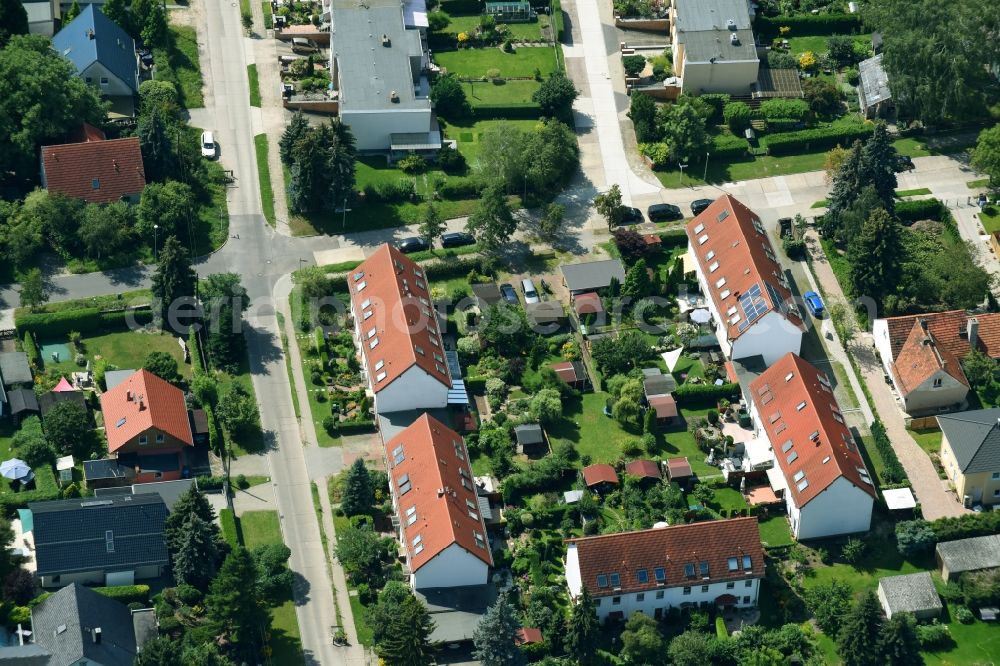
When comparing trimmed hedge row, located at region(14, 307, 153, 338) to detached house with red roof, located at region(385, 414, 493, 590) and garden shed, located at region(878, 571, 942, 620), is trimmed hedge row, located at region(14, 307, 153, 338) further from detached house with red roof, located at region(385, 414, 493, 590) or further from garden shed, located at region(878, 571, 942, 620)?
garden shed, located at region(878, 571, 942, 620)

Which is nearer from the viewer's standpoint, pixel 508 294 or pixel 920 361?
pixel 920 361

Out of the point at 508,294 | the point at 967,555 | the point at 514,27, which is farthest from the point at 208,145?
the point at 967,555

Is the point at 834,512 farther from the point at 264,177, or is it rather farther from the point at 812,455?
the point at 264,177

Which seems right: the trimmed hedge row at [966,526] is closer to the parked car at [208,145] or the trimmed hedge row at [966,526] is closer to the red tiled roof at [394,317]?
the red tiled roof at [394,317]

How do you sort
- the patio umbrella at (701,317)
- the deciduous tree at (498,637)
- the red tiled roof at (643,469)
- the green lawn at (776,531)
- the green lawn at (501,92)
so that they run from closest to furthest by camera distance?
the deciduous tree at (498,637) < the green lawn at (776,531) < the red tiled roof at (643,469) < the patio umbrella at (701,317) < the green lawn at (501,92)

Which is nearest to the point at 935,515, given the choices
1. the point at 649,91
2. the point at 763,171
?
the point at 763,171

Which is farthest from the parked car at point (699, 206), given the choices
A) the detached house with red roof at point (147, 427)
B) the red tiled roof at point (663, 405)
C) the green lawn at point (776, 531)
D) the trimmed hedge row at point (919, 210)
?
the detached house with red roof at point (147, 427)
